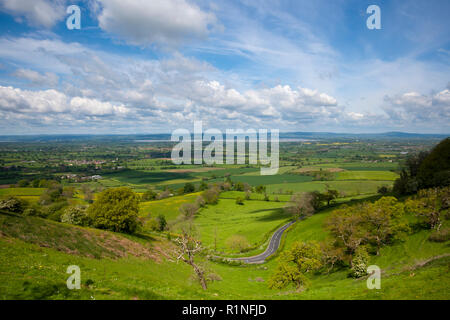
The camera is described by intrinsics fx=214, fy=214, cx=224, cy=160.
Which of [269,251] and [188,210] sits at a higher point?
[188,210]

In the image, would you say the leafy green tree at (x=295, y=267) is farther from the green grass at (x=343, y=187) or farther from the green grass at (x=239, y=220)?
→ the green grass at (x=343, y=187)

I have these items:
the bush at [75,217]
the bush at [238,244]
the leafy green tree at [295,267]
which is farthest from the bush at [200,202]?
the leafy green tree at [295,267]

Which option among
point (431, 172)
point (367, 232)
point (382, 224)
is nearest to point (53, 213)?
point (367, 232)

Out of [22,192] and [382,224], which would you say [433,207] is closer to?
[382,224]

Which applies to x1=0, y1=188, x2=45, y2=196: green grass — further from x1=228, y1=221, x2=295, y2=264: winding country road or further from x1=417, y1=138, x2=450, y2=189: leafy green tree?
x1=417, y1=138, x2=450, y2=189: leafy green tree

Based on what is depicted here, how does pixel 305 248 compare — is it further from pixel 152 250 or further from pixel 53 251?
pixel 53 251

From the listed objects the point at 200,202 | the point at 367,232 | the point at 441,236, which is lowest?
the point at 200,202

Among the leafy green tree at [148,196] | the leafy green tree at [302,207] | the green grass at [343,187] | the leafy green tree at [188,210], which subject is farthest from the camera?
the leafy green tree at [148,196]
